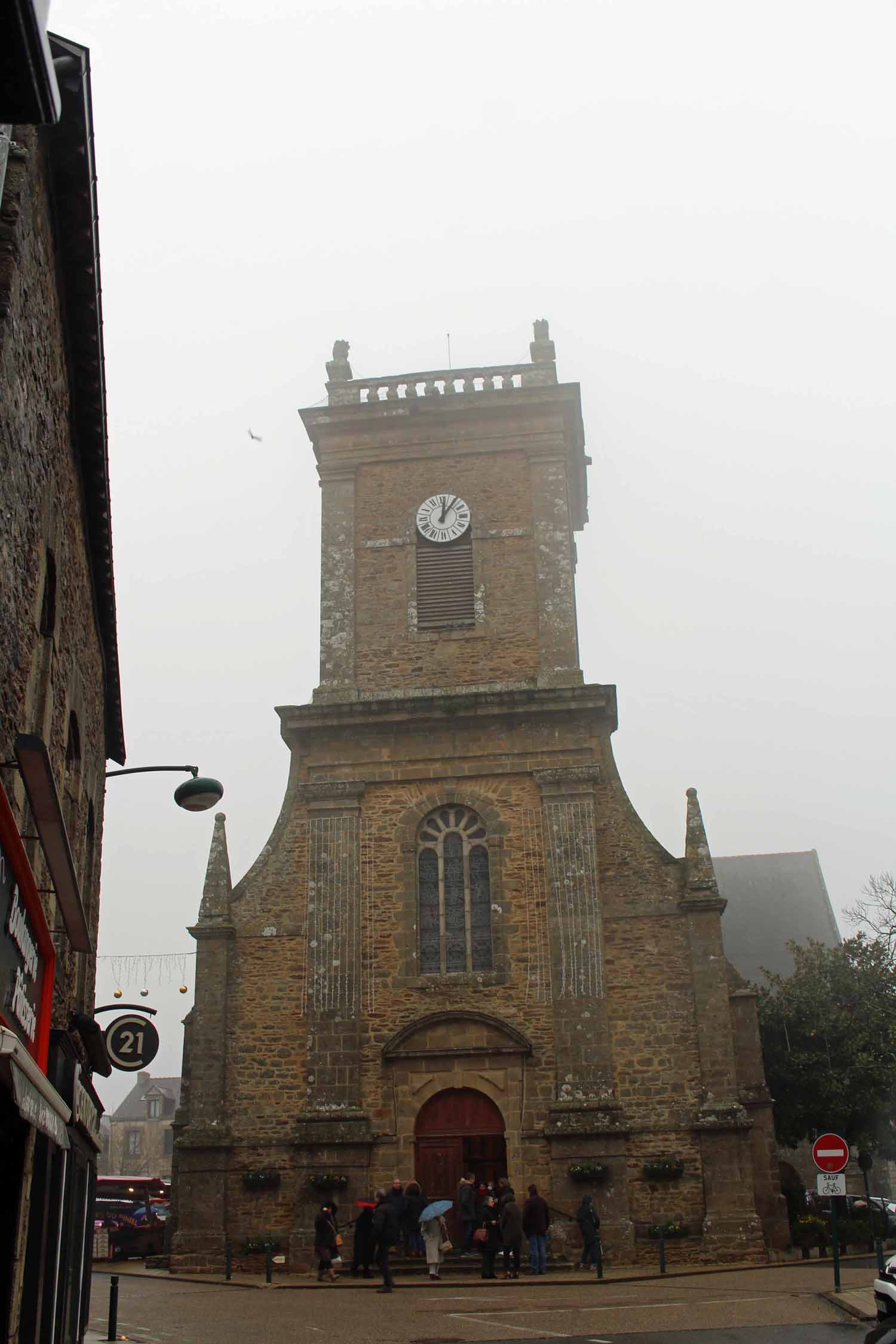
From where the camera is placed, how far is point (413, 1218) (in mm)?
20031

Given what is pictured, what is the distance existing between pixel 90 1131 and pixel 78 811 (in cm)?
393

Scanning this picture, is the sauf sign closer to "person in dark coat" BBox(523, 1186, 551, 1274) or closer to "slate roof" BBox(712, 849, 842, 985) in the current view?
"person in dark coat" BBox(523, 1186, 551, 1274)

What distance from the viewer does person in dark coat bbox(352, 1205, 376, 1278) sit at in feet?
62.4

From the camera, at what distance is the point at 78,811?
39.1ft

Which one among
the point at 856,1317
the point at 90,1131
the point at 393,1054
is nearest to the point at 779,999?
the point at 393,1054

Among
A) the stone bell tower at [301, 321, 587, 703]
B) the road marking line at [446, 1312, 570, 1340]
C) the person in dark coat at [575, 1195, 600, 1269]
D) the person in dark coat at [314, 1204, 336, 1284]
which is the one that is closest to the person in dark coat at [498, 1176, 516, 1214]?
the person in dark coat at [575, 1195, 600, 1269]

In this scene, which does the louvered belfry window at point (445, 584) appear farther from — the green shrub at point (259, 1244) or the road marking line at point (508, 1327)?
the road marking line at point (508, 1327)

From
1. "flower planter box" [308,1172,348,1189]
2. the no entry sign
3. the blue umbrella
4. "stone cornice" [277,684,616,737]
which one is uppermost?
"stone cornice" [277,684,616,737]

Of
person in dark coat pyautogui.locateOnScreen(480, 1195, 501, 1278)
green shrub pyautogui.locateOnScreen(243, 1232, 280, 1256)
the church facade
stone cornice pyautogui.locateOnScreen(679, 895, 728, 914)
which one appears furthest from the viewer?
stone cornice pyautogui.locateOnScreen(679, 895, 728, 914)

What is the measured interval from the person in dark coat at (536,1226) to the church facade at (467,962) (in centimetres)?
153

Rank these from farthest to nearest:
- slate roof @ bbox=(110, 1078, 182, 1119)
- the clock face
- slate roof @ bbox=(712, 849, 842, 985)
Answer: slate roof @ bbox=(110, 1078, 182, 1119), slate roof @ bbox=(712, 849, 842, 985), the clock face

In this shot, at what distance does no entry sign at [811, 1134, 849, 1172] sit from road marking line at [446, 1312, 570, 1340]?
454cm

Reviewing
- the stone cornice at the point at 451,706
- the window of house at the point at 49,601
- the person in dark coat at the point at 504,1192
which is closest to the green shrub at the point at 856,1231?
the person in dark coat at the point at 504,1192

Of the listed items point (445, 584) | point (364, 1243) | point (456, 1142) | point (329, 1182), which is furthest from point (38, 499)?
point (445, 584)
